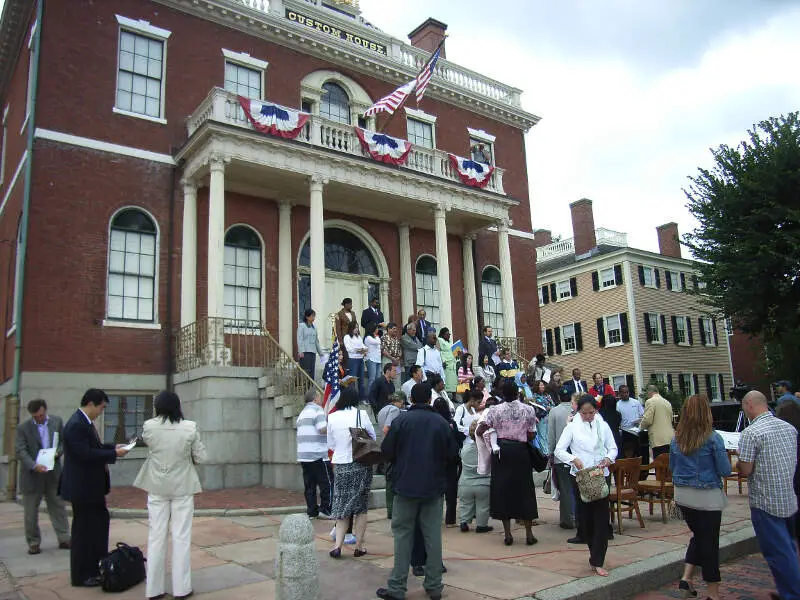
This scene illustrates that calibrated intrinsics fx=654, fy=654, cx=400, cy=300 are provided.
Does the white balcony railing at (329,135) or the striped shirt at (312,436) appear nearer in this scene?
the striped shirt at (312,436)

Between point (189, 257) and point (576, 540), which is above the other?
point (189, 257)

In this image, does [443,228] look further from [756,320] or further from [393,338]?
[756,320]

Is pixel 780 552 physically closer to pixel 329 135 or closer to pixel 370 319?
pixel 370 319

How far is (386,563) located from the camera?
7188 mm

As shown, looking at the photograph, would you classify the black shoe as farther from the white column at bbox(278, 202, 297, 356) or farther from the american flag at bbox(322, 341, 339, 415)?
the white column at bbox(278, 202, 297, 356)

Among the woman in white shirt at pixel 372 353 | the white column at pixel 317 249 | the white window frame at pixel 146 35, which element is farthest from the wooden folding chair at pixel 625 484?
the white window frame at pixel 146 35

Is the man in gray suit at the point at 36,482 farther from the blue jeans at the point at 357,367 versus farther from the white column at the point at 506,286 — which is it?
the white column at the point at 506,286

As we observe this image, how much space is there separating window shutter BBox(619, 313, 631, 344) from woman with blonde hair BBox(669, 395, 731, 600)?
32081 millimetres

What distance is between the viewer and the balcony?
136 feet

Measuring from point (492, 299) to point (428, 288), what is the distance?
278 centimetres

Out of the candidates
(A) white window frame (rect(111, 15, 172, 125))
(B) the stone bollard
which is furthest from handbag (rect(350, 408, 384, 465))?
(A) white window frame (rect(111, 15, 172, 125))

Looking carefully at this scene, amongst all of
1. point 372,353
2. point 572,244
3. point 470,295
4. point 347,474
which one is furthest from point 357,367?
point 572,244

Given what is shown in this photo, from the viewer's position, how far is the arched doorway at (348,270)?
18.6 metres

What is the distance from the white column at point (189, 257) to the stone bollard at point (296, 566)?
11.2 m
